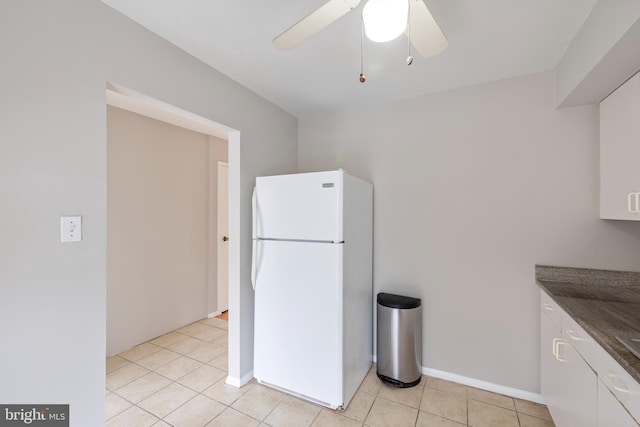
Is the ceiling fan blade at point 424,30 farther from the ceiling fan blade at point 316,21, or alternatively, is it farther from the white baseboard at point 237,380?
the white baseboard at point 237,380

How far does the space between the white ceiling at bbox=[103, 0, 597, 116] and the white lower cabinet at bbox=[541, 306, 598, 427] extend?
1.71m

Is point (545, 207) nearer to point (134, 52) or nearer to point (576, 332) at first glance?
point (576, 332)

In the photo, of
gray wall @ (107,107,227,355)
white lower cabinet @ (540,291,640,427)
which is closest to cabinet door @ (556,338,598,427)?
white lower cabinet @ (540,291,640,427)

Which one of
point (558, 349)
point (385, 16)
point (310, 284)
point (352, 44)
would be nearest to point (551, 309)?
point (558, 349)

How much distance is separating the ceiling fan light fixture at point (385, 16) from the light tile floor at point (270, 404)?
2.15 m

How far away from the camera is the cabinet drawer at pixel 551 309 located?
5.00 feet

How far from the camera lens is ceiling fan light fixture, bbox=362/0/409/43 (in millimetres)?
868

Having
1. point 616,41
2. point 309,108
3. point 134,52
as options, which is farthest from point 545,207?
point 134,52

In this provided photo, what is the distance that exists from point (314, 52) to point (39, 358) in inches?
83.5

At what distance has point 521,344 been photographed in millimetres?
1986

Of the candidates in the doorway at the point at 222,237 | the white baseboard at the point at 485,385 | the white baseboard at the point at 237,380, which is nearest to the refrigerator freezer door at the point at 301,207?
the white baseboard at the point at 237,380

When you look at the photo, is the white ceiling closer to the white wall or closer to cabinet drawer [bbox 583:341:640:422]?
the white wall

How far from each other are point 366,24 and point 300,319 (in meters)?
1.78

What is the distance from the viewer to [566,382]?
1.40 metres
